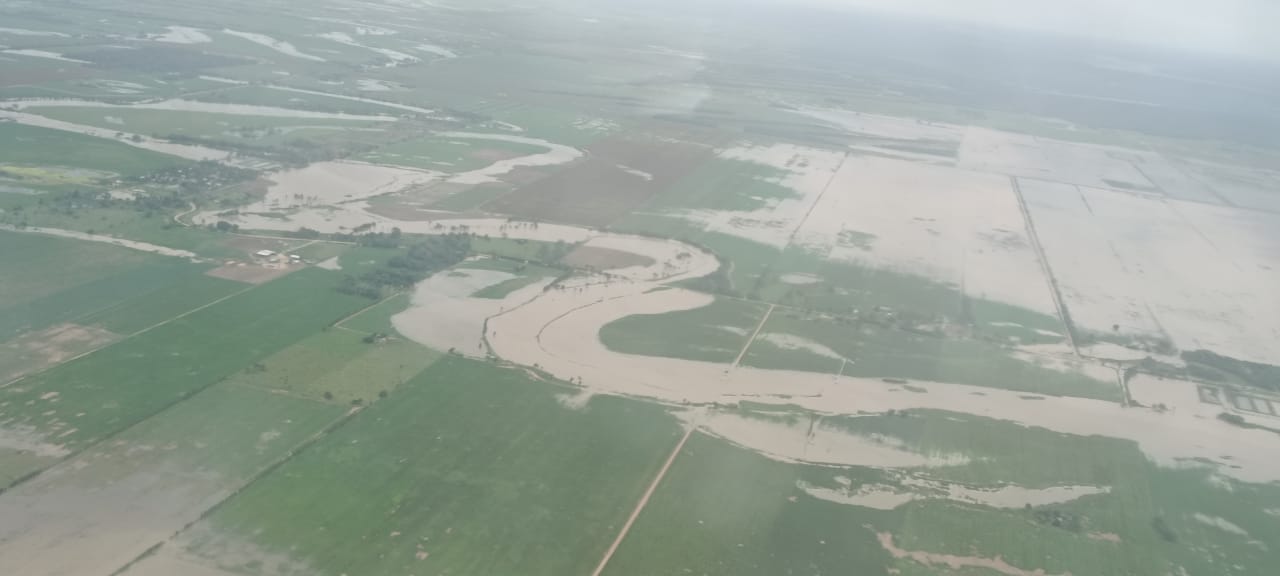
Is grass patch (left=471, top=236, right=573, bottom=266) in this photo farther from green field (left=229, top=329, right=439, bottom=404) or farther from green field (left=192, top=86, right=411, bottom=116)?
green field (left=192, top=86, right=411, bottom=116)

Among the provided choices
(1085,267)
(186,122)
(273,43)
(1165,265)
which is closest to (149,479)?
(1085,267)

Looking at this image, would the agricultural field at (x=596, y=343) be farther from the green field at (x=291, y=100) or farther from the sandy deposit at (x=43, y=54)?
the sandy deposit at (x=43, y=54)

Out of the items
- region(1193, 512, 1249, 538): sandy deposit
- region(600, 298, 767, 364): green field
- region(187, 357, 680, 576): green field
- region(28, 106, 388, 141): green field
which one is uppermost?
region(28, 106, 388, 141): green field

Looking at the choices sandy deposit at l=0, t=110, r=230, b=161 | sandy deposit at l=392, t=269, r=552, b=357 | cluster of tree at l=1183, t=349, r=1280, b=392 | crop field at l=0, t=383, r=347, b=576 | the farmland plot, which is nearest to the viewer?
crop field at l=0, t=383, r=347, b=576

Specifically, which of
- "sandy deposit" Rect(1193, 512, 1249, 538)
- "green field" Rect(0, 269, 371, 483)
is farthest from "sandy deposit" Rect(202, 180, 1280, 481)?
"green field" Rect(0, 269, 371, 483)

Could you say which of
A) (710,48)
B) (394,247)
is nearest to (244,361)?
(394,247)

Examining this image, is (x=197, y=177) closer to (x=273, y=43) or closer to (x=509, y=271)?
(x=509, y=271)

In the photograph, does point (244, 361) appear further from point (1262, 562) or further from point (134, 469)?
point (1262, 562)
